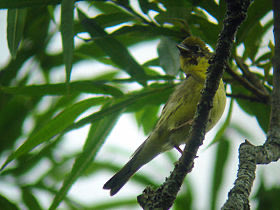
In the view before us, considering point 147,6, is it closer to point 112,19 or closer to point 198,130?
point 112,19

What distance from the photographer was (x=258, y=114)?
3.27 metres

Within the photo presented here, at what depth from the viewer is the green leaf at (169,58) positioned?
10.2ft

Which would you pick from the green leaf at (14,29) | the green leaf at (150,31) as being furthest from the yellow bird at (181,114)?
the green leaf at (14,29)

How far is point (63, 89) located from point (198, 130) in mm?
1383

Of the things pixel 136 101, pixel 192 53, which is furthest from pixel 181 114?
pixel 192 53

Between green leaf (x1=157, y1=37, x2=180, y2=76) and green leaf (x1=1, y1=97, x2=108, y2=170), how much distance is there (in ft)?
1.70

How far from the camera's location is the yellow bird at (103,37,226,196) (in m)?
3.09

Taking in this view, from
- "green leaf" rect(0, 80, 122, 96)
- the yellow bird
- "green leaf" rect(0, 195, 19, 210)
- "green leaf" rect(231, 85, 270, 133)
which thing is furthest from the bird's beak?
"green leaf" rect(0, 195, 19, 210)

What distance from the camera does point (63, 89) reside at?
309 cm

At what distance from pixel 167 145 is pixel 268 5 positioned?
4.12ft

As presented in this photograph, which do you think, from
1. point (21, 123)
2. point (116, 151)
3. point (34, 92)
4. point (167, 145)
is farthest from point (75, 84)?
point (116, 151)

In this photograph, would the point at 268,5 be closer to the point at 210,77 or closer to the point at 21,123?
the point at 210,77

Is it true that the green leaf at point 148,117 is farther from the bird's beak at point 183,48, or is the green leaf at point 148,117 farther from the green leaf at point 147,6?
the green leaf at point 147,6

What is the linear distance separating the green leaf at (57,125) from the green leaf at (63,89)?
0.08 meters
